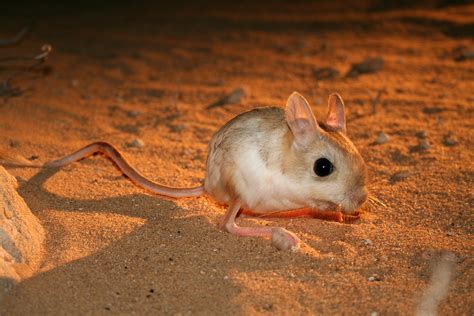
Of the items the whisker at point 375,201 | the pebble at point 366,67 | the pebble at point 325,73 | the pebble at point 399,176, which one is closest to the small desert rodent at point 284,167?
the whisker at point 375,201

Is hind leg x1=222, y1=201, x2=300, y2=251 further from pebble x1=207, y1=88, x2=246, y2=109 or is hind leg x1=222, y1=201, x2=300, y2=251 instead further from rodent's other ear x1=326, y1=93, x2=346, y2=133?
pebble x1=207, y1=88, x2=246, y2=109

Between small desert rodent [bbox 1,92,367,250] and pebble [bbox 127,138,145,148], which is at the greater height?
small desert rodent [bbox 1,92,367,250]

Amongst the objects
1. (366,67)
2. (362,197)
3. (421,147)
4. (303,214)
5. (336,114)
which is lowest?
(303,214)

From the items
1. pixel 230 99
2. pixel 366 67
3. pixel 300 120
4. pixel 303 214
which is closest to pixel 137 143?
pixel 230 99

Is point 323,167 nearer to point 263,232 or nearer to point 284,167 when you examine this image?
point 284,167

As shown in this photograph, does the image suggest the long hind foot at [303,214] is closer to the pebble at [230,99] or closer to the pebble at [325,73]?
the pebble at [230,99]

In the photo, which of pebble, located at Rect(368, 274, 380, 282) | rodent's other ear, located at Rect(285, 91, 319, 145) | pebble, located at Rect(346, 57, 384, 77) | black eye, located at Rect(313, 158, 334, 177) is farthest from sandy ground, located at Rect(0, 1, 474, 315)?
rodent's other ear, located at Rect(285, 91, 319, 145)

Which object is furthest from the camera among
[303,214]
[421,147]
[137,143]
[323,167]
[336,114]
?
[137,143]
